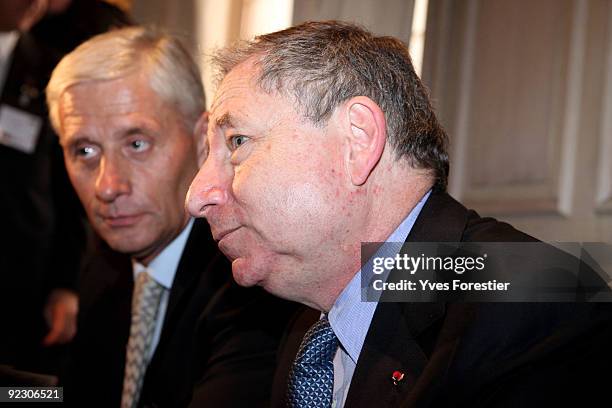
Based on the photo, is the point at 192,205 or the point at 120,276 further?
the point at 120,276

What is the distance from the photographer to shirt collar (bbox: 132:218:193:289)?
8.25 feet

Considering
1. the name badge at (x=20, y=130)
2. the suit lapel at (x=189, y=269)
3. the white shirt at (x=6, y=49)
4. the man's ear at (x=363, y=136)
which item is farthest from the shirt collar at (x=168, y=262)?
the white shirt at (x=6, y=49)

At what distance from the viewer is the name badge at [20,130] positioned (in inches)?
141

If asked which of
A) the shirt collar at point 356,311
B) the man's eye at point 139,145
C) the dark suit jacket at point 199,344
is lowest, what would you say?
the dark suit jacket at point 199,344

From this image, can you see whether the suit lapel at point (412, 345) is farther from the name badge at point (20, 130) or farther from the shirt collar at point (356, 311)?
the name badge at point (20, 130)

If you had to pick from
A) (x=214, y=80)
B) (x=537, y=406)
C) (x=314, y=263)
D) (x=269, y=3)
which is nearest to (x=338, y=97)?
(x=314, y=263)

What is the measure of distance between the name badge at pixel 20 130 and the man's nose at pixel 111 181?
4.07 feet

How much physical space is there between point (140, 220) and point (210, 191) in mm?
832

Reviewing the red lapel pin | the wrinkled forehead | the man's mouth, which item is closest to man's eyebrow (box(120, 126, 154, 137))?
the man's mouth

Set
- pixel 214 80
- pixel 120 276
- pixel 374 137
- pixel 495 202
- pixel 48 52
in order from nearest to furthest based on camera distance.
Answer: pixel 374 137
pixel 214 80
pixel 495 202
pixel 120 276
pixel 48 52

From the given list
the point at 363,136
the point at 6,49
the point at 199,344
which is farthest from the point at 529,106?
the point at 6,49

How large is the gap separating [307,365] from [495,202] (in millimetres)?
1111

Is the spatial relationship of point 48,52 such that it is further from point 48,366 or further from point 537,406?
point 537,406

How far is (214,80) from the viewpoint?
1970mm
